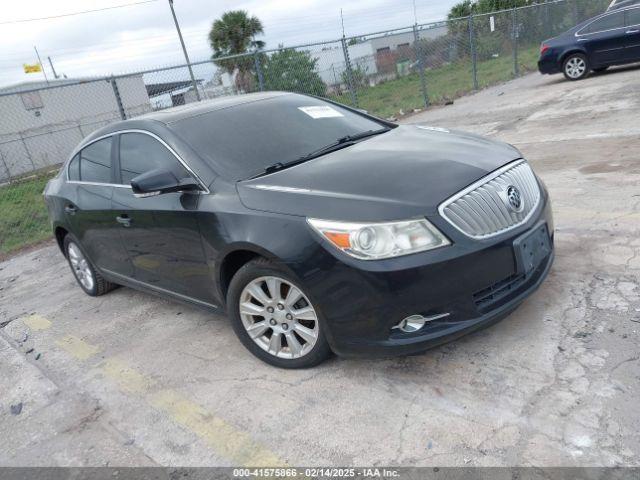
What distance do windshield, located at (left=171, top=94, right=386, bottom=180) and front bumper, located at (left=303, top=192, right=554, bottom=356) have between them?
1079mm

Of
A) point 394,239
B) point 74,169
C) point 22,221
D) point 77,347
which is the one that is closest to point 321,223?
point 394,239

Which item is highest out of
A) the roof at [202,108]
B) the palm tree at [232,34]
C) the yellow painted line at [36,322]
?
the palm tree at [232,34]

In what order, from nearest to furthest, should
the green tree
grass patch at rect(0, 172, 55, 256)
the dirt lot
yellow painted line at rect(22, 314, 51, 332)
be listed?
the dirt lot, yellow painted line at rect(22, 314, 51, 332), grass patch at rect(0, 172, 55, 256), the green tree

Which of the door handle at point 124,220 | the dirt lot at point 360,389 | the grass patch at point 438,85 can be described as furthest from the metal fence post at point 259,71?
the door handle at point 124,220

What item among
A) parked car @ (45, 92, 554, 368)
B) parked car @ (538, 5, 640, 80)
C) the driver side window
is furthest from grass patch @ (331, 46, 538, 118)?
parked car @ (45, 92, 554, 368)

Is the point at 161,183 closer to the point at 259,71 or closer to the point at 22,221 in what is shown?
the point at 22,221

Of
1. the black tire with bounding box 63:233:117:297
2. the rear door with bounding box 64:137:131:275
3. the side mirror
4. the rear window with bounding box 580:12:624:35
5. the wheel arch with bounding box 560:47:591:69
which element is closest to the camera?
the side mirror

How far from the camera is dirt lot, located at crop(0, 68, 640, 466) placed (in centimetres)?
249

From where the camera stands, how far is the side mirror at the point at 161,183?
3.35 meters

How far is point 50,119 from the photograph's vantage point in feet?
102

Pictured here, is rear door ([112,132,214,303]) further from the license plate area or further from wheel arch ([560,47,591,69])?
wheel arch ([560,47,591,69])

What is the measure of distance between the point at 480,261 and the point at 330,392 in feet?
3.55

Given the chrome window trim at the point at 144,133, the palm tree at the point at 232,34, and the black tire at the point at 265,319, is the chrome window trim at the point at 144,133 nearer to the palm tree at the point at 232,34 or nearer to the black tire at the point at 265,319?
the black tire at the point at 265,319

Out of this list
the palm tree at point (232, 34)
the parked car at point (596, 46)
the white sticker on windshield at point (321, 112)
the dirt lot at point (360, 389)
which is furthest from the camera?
the palm tree at point (232, 34)
